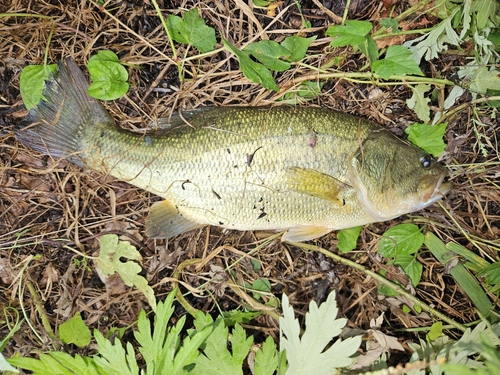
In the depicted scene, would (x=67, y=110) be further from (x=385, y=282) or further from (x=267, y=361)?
(x=385, y=282)

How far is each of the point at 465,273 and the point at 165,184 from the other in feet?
7.37

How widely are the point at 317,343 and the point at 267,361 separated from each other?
388 millimetres

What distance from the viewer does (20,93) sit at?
303 cm

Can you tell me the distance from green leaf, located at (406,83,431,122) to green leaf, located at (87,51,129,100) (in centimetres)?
206

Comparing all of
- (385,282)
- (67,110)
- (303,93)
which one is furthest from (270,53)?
(385,282)

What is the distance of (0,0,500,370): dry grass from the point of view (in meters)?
3.01

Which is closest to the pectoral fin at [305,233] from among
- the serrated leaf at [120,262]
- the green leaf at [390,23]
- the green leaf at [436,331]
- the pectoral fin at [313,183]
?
the pectoral fin at [313,183]

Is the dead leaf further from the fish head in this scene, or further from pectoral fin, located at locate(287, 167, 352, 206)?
the fish head

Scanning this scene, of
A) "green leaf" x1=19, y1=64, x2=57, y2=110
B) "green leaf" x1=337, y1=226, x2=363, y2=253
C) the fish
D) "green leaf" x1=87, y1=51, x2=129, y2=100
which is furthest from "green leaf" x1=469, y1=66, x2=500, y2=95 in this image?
"green leaf" x1=19, y1=64, x2=57, y2=110

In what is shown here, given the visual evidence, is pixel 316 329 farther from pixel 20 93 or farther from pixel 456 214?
pixel 20 93

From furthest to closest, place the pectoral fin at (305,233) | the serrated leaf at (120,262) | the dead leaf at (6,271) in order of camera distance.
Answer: the dead leaf at (6,271) → the serrated leaf at (120,262) → the pectoral fin at (305,233)

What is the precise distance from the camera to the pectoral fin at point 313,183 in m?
2.71

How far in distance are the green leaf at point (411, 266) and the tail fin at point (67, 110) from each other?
91.4 inches

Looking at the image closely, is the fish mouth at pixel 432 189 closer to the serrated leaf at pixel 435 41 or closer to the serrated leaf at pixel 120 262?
the serrated leaf at pixel 435 41
